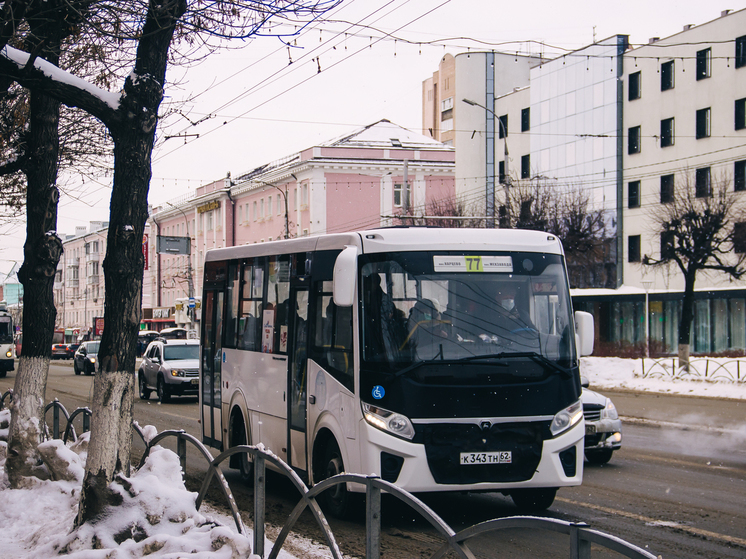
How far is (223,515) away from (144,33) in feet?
12.9

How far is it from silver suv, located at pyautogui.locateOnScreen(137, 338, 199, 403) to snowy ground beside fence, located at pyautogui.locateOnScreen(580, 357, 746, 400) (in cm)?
1196

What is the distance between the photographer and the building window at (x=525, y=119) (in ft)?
183

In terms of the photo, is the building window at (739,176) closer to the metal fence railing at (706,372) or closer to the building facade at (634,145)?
the building facade at (634,145)

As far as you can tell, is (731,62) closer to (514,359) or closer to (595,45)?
(595,45)

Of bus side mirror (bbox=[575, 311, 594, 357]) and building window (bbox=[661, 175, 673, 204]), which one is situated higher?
building window (bbox=[661, 175, 673, 204])

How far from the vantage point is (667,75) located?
4625 cm

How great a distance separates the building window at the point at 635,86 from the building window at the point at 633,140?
164 centimetres

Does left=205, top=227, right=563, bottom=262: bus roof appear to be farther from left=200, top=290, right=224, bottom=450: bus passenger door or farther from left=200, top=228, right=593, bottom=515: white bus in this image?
left=200, top=290, right=224, bottom=450: bus passenger door

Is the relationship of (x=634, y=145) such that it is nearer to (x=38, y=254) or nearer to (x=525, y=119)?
(x=525, y=119)

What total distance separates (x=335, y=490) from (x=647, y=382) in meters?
20.6

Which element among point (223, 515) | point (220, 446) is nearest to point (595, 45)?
point (220, 446)

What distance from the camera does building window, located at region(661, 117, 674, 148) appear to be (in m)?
45.9

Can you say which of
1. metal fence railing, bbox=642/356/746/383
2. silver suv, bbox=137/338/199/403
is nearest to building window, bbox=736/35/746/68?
metal fence railing, bbox=642/356/746/383

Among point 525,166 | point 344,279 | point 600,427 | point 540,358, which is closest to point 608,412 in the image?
point 600,427
